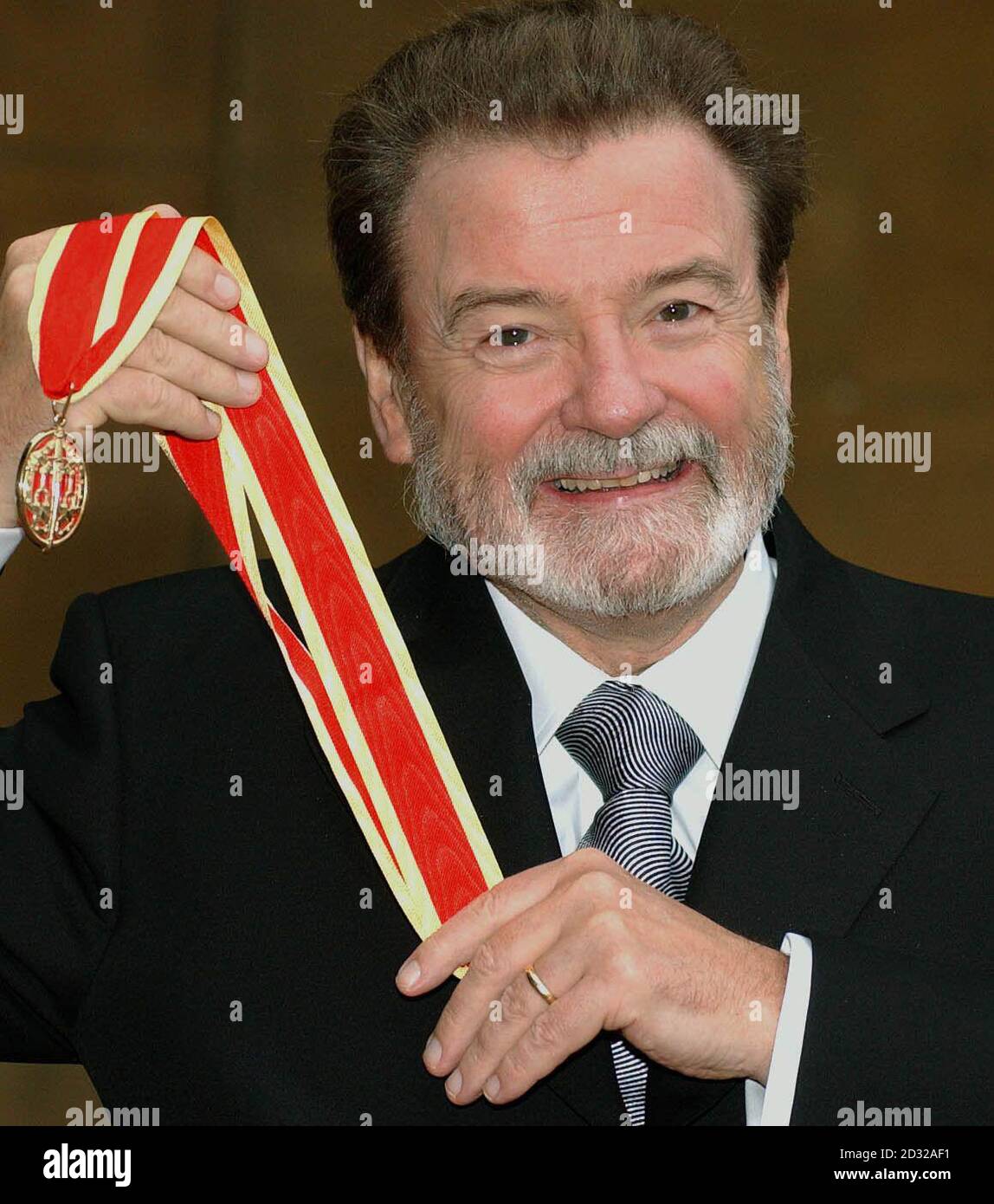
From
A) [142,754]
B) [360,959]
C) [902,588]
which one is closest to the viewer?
[360,959]

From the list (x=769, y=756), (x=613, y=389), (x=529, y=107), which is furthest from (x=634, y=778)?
(x=529, y=107)

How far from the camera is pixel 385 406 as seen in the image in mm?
2355

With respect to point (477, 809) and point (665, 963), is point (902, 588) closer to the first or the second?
point (477, 809)

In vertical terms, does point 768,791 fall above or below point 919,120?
below

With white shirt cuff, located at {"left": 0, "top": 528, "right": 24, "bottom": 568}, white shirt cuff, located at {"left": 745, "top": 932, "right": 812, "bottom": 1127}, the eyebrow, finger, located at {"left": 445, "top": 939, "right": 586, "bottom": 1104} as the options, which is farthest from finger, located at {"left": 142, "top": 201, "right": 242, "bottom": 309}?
white shirt cuff, located at {"left": 745, "top": 932, "right": 812, "bottom": 1127}

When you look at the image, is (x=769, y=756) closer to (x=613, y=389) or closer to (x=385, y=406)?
(x=613, y=389)

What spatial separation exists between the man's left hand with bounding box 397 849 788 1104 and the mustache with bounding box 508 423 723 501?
1.70 ft

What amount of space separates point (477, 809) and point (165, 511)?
2.72 m

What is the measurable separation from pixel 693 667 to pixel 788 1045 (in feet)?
1.77

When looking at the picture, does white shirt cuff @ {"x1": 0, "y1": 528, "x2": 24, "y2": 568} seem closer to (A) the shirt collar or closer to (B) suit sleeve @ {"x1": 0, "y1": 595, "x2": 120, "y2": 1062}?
(B) suit sleeve @ {"x1": 0, "y1": 595, "x2": 120, "y2": 1062}

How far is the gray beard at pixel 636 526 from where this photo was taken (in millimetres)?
2018

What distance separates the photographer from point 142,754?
6.77 ft
